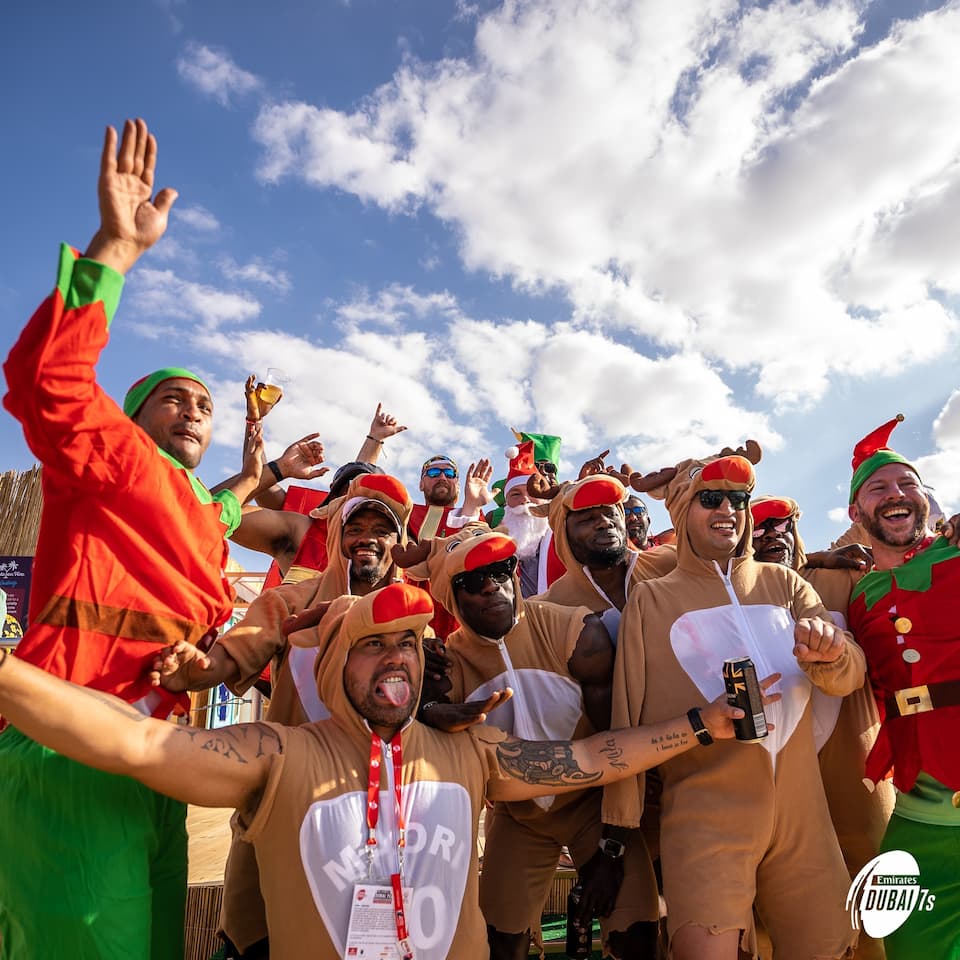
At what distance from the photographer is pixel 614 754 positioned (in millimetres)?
2828

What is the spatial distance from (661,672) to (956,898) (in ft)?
4.60

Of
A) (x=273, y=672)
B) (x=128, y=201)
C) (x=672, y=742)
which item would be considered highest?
(x=128, y=201)

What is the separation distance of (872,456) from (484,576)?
7.40 ft

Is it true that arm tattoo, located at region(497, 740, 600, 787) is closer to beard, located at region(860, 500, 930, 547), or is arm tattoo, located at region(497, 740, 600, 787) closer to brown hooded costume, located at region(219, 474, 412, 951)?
brown hooded costume, located at region(219, 474, 412, 951)

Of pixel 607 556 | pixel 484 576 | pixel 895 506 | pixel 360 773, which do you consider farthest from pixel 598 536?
pixel 360 773

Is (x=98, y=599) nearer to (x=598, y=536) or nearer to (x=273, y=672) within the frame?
(x=273, y=672)

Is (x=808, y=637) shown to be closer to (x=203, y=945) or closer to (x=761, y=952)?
(x=761, y=952)

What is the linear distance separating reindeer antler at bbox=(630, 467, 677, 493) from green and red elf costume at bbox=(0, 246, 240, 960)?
2.36m

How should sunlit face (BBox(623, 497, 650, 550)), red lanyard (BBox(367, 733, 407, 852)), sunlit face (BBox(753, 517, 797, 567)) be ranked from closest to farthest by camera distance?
red lanyard (BBox(367, 733, 407, 852)) < sunlit face (BBox(753, 517, 797, 567)) < sunlit face (BBox(623, 497, 650, 550))

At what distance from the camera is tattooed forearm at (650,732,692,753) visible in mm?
2828

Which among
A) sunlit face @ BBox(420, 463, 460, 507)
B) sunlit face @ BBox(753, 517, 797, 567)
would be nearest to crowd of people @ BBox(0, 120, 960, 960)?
sunlit face @ BBox(753, 517, 797, 567)

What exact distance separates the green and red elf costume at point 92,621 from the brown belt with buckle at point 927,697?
9.82 ft

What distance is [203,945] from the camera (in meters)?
4.45

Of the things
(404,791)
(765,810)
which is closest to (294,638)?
(404,791)
